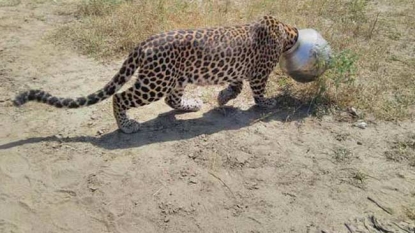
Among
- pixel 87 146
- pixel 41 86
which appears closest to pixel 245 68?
pixel 87 146

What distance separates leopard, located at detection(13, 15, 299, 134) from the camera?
5.72 meters

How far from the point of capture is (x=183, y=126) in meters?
6.48

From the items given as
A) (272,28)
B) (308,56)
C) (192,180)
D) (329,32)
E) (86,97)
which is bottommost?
(192,180)

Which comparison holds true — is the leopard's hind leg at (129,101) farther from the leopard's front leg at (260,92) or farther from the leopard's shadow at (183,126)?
the leopard's front leg at (260,92)

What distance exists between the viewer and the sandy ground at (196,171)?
5027mm

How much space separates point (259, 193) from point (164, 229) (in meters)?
1.22

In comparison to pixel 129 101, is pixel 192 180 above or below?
below

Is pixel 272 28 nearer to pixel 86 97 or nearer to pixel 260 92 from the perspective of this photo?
pixel 260 92

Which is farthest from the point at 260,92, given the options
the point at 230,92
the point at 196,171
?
the point at 196,171

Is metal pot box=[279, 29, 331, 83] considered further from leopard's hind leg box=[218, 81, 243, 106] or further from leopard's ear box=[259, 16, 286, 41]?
leopard's hind leg box=[218, 81, 243, 106]

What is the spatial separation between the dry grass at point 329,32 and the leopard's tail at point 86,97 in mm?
2303

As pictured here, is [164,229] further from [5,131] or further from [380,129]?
[380,129]

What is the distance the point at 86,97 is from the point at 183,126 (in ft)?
4.64

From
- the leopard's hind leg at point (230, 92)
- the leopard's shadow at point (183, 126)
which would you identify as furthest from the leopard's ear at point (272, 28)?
the leopard's shadow at point (183, 126)
